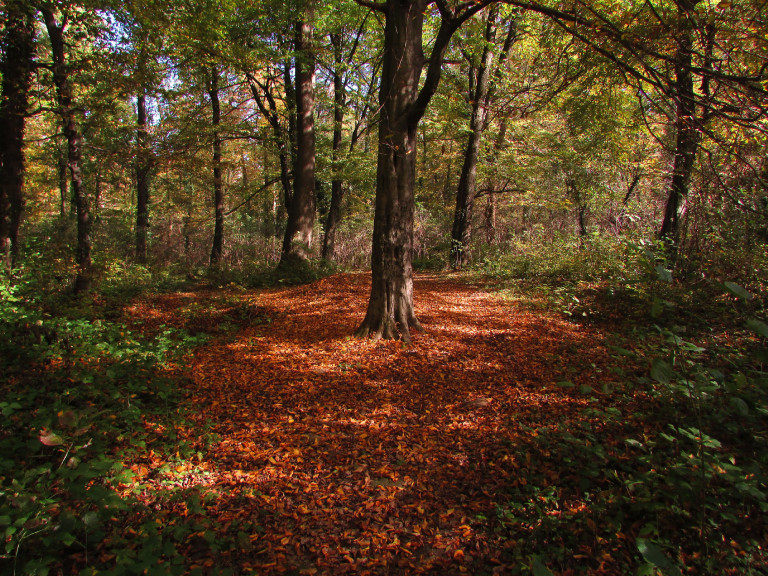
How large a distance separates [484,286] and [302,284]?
4.80 m

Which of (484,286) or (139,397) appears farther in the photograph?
(484,286)

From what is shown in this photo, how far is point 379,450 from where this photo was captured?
311 cm

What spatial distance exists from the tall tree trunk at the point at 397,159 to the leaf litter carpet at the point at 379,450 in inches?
27.2

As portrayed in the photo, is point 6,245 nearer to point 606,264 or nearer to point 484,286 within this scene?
point 484,286

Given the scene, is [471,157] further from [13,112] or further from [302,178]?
[13,112]

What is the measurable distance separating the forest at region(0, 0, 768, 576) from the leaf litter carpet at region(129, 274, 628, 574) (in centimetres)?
2

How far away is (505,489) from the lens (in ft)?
8.36

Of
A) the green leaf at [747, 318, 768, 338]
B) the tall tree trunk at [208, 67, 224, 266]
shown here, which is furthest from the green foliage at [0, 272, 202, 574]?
the tall tree trunk at [208, 67, 224, 266]

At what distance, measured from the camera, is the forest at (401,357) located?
6.52 feet

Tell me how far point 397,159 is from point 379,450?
364 cm

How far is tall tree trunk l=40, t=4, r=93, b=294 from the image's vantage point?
22.4 feet

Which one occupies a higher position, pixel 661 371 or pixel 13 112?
pixel 13 112

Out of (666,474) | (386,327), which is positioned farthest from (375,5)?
(666,474)

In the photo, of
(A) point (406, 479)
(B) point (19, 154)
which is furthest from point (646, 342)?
(B) point (19, 154)
